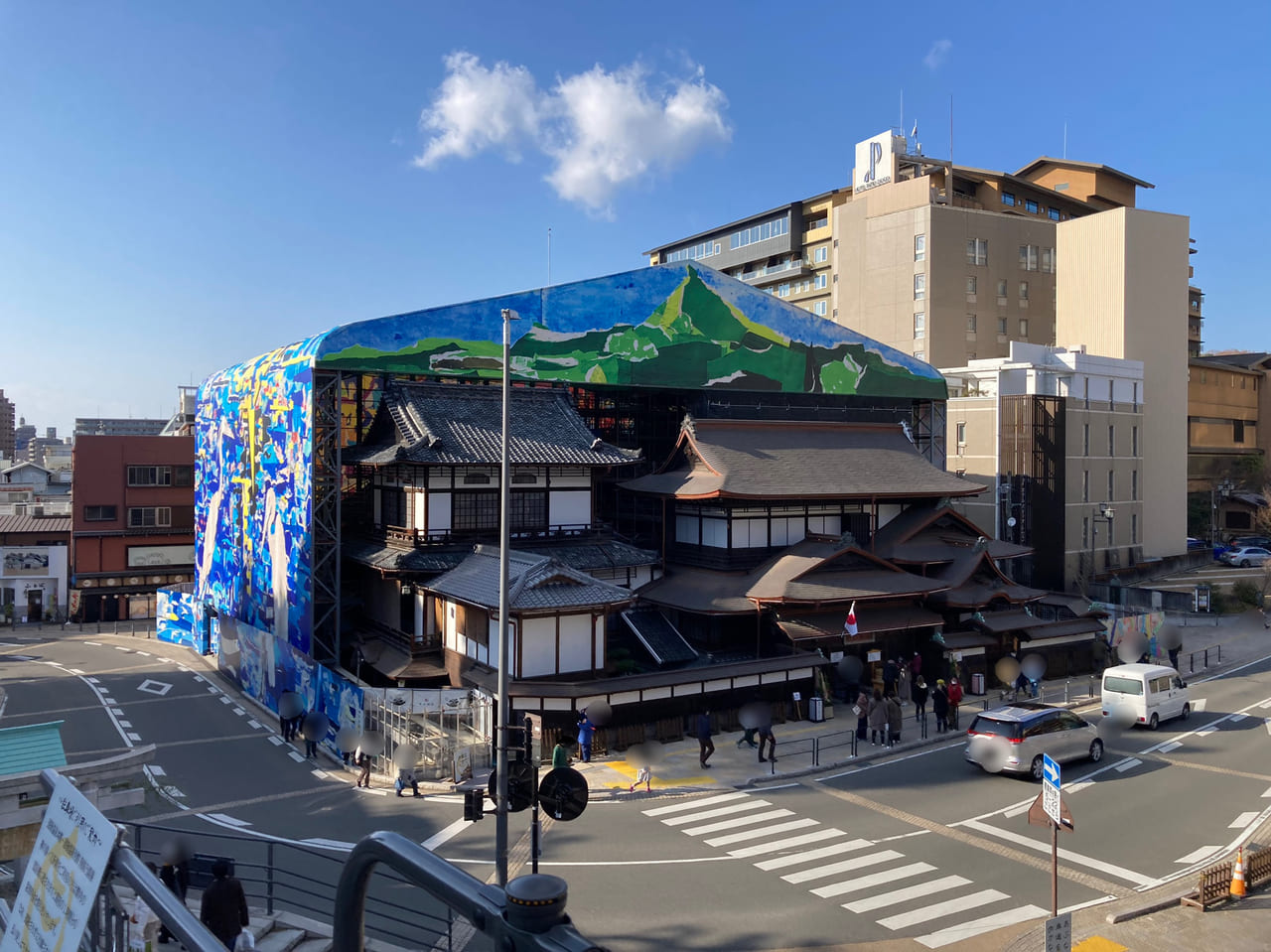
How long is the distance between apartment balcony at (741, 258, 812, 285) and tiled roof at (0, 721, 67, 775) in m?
80.1

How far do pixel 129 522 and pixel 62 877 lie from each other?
195 ft

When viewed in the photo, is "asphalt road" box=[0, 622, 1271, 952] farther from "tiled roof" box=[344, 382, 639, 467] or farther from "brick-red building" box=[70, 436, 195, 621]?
"brick-red building" box=[70, 436, 195, 621]

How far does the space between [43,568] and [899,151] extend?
71.7 m

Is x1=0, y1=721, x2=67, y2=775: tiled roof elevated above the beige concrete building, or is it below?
below

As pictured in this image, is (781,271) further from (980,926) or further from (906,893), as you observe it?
(980,926)

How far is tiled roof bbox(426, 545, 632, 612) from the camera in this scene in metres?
26.2

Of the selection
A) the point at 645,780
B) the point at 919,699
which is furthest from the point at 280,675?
the point at 919,699

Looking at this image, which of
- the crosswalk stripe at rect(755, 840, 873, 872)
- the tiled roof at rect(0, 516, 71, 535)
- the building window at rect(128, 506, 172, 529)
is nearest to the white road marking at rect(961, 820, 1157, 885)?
the crosswalk stripe at rect(755, 840, 873, 872)

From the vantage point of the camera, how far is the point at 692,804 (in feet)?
72.9

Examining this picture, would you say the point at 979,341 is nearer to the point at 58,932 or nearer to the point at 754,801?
the point at 754,801

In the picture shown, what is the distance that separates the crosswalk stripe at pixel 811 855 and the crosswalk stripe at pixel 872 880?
1197 millimetres

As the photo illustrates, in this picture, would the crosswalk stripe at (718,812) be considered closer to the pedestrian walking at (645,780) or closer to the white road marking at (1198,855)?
the pedestrian walking at (645,780)

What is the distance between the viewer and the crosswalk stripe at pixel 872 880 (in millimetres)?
16781

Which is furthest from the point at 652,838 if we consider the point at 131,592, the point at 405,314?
the point at 131,592
